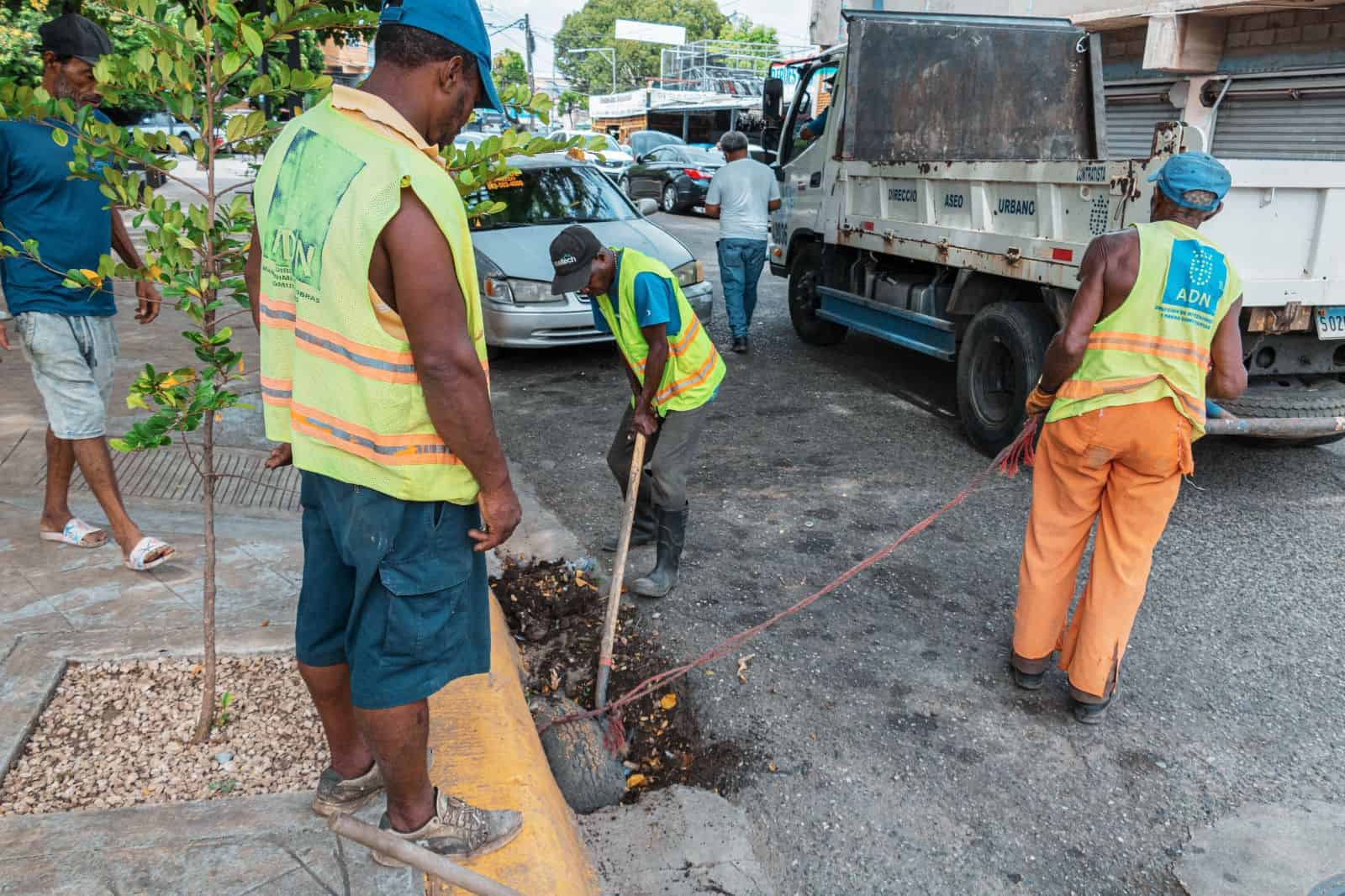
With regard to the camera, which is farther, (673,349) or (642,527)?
(642,527)

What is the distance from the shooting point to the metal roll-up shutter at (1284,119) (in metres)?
11.8

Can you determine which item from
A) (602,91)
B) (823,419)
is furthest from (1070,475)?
(602,91)

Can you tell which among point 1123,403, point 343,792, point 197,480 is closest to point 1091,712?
point 1123,403

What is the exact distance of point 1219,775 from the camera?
118 inches

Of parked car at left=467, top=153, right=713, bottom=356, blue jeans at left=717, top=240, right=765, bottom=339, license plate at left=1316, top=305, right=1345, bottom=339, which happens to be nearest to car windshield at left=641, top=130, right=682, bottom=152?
parked car at left=467, top=153, right=713, bottom=356

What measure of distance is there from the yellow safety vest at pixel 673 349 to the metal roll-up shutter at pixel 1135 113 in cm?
1272

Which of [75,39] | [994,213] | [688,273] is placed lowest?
[688,273]

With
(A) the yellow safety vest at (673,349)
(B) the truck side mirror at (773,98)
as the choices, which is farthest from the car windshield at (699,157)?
(A) the yellow safety vest at (673,349)

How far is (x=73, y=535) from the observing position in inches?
146

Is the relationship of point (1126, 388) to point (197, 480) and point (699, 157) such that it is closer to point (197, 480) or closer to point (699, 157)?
point (197, 480)

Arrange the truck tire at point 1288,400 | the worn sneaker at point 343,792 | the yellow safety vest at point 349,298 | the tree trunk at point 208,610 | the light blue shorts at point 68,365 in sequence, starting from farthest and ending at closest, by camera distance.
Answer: the truck tire at point 1288,400
the light blue shorts at point 68,365
the tree trunk at point 208,610
the worn sneaker at point 343,792
the yellow safety vest at point 349,298

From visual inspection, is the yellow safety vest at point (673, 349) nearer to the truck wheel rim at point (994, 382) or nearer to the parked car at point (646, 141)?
the truck wheel rim at point (994, 382)

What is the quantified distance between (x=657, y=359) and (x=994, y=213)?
9.83 ft

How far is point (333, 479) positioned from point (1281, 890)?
2577 millimetres
